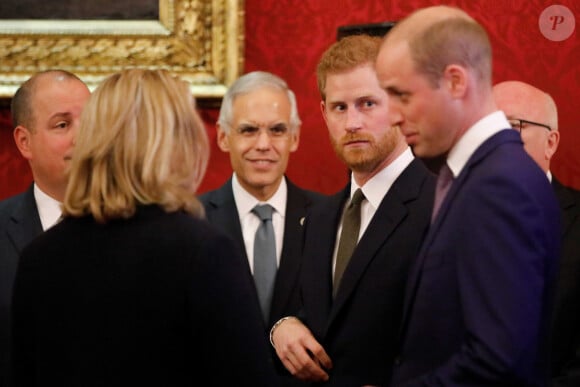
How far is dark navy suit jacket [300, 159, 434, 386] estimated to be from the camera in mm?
2797

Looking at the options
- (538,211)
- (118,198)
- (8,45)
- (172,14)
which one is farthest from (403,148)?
(8,45)

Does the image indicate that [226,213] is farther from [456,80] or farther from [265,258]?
[456,80]

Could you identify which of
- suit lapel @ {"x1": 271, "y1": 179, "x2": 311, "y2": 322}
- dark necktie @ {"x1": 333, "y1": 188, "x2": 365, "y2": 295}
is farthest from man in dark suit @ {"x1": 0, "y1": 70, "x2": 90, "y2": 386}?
dark necktie @ {"x1": 333, "y1": 188, "x2": 365, "y2": 295}

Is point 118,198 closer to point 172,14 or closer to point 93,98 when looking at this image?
point 93,98

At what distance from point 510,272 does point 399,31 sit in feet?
2.18

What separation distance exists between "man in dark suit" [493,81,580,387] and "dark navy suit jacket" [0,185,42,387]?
181cm

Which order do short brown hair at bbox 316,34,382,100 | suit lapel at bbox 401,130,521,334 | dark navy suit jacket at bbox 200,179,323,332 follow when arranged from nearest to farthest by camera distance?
suit lapel at bbox 401,130,521,334 → short brown hair at bbox 316,34,382,100 → dark navy suit jacket at bbox 200,179,323,332

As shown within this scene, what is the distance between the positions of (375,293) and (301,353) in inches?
11.1

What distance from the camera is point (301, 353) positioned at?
289 centimetres

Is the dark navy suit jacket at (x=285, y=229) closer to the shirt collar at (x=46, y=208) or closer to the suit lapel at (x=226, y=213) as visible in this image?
the suit lapel at (x=226, y=213)

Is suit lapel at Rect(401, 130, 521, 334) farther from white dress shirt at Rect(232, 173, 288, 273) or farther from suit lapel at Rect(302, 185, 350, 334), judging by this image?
white dress shirt at Rect(232, 173, 288, 273)

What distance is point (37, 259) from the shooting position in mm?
2262

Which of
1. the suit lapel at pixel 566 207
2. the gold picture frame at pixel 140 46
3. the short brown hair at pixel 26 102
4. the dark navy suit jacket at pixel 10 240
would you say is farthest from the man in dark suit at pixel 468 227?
the gold picture frame at pixel 140 46

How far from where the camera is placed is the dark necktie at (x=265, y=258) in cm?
389
